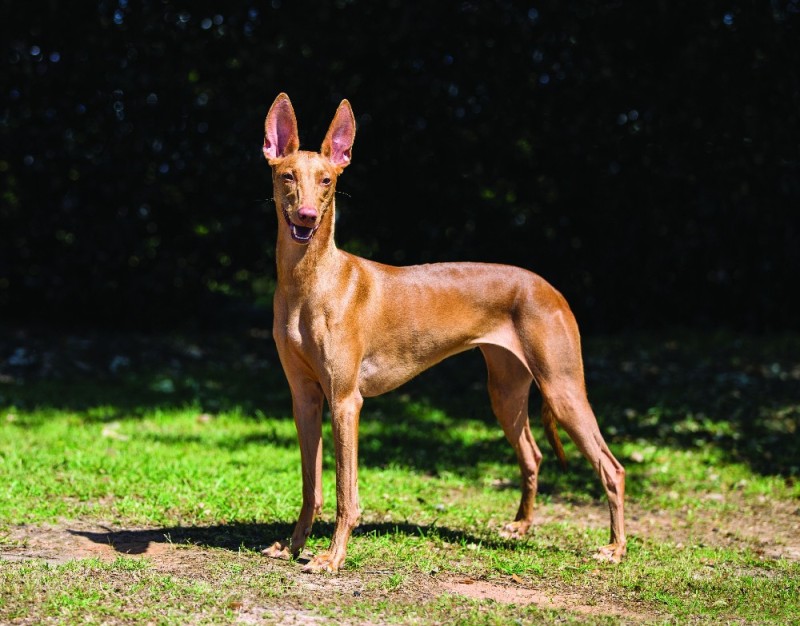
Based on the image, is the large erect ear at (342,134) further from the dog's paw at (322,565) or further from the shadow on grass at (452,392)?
the shadow on grass at (452,392)

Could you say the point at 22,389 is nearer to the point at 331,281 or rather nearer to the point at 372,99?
the point at 372,99

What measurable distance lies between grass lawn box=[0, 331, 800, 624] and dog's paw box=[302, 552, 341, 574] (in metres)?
0.06

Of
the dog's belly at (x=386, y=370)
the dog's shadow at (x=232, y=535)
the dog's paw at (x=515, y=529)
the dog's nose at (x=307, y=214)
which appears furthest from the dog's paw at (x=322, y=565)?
the dog's nose at (x=307, y=214)

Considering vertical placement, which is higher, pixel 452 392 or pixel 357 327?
pixel 357 327

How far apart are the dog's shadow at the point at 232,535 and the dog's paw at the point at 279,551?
11 centimetres

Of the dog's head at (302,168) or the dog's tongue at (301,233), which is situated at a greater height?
the dog's head at (302,168)

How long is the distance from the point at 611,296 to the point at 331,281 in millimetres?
7830

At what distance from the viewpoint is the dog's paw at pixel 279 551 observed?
5.06 m

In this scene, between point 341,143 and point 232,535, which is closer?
point 341,143

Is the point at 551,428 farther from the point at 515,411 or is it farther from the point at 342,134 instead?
the point at 342,134

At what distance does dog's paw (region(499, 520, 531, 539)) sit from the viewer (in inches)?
229

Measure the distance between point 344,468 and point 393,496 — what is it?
1.66 metres

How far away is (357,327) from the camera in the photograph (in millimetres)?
4992

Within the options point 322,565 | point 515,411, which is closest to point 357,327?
point 322,565
